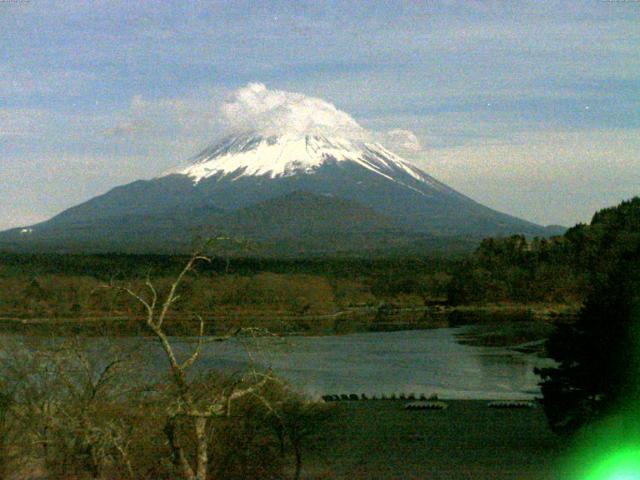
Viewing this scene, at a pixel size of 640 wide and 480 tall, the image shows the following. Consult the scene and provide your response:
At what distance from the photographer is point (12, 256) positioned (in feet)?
269

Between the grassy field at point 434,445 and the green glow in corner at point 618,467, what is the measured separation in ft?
2.61

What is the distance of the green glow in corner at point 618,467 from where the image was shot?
12680 millimetres

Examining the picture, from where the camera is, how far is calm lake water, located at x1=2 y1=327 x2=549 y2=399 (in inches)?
1105

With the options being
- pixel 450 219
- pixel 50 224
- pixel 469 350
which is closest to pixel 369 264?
pixel 469 350

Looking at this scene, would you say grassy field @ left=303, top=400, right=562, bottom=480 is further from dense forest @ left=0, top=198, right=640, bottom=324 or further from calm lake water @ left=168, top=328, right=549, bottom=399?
dense forest @ left=0, top=198, right=640, bottom=324

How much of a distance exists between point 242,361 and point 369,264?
6289cm

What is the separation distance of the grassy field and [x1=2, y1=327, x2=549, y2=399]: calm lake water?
2968 mm

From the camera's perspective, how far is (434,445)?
17797 millimetres

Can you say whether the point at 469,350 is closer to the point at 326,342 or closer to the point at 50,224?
the point at 326,342

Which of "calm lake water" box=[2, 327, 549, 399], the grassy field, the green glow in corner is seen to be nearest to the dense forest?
"calm lake water" box=[2, 327, 549, 399]

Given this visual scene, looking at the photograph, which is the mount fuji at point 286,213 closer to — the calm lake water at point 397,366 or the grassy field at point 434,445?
the calm lake water at point 397,366

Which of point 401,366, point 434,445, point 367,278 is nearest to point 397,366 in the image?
point 401,366

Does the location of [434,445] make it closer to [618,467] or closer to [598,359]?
[598,359]

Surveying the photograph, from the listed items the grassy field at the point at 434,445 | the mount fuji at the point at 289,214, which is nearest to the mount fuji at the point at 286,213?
the mount fuji at the point at 289,214
